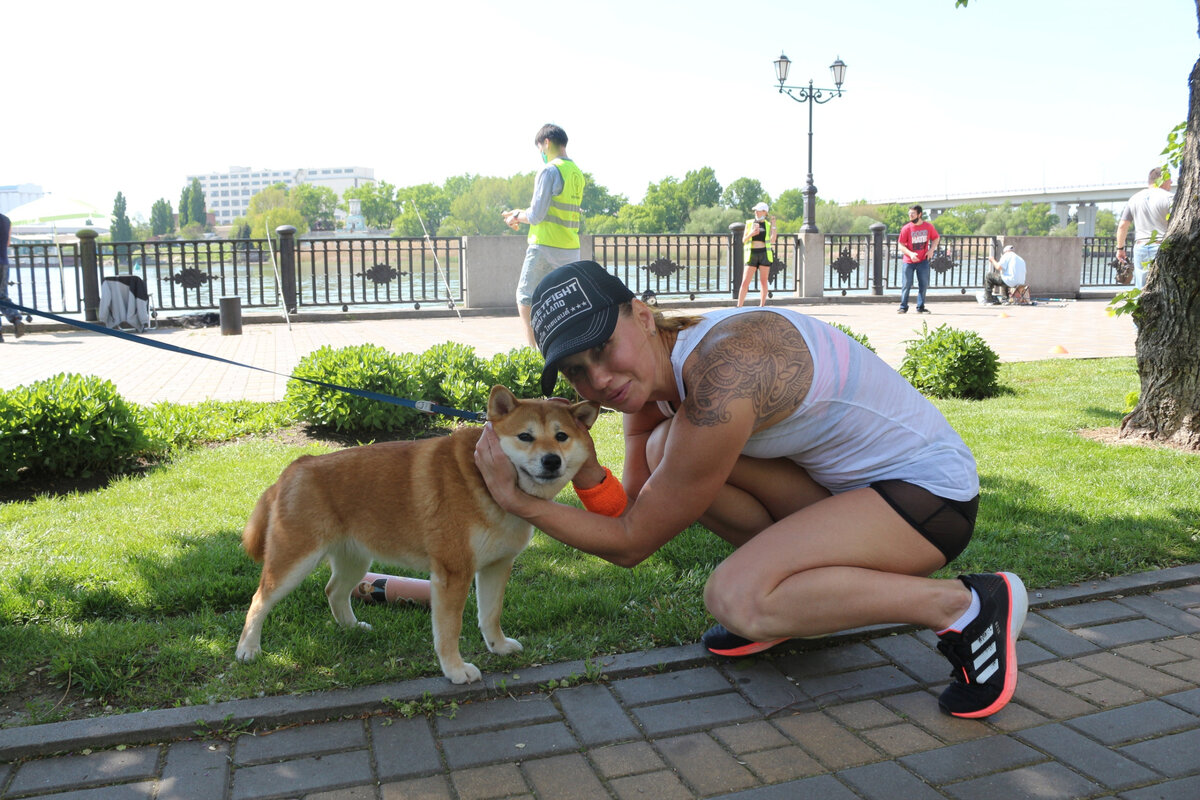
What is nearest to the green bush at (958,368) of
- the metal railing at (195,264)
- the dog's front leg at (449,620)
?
the dog's front leg at (449,620)

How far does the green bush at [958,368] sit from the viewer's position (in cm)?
915

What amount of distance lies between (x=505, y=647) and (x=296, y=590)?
1.20m

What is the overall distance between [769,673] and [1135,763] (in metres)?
1.22

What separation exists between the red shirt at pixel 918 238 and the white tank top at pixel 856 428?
56.8ft

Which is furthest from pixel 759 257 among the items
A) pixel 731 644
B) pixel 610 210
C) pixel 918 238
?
pixel 610 210

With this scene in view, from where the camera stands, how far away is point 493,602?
350 centimetres

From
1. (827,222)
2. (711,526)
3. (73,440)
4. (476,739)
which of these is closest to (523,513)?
(476,739)

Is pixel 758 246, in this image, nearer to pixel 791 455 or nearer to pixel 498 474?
pixel 791 455

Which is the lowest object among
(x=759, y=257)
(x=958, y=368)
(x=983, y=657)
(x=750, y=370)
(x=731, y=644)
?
(x=731, y=644)

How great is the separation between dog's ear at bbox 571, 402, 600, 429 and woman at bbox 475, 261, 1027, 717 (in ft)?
0.68

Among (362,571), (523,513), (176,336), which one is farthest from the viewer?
(176,336)

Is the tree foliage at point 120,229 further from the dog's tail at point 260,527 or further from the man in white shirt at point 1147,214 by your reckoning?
the dog's tail at point 260,527

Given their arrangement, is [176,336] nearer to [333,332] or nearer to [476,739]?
[333,332]

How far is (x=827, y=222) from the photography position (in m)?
109
